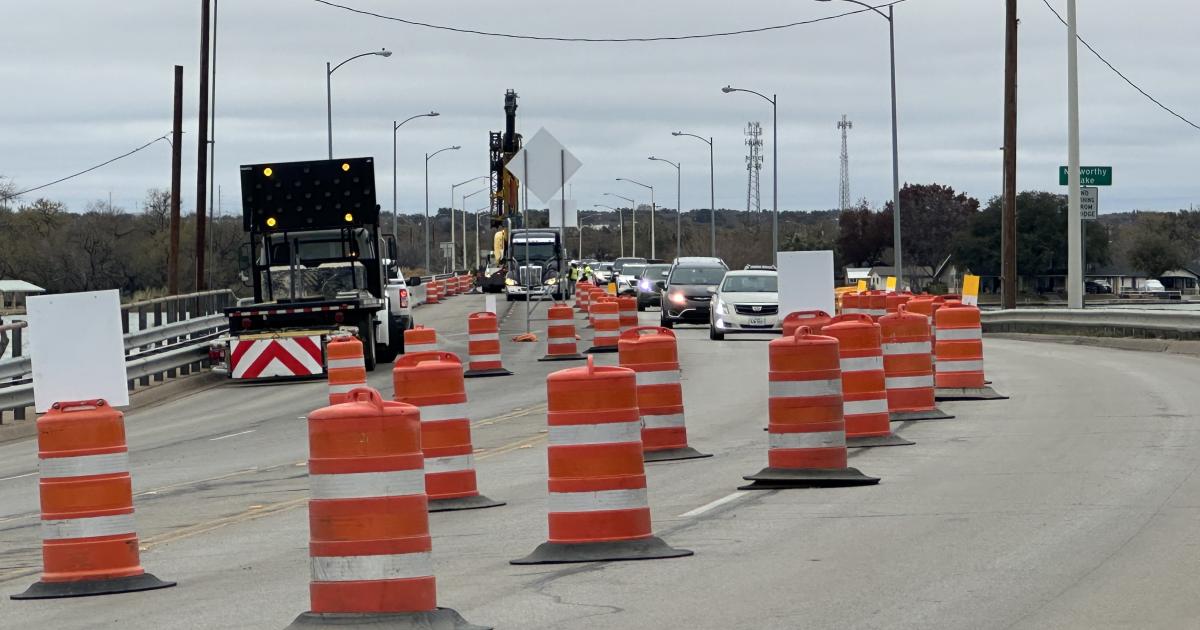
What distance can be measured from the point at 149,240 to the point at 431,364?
76116 mm

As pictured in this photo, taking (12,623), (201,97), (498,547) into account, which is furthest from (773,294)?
(12,623)

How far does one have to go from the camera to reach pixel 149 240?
281 feet

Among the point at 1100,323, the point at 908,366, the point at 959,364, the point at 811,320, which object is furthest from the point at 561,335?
the point at 811,320

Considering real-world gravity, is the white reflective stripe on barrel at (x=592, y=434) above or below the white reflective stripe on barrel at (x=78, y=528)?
above

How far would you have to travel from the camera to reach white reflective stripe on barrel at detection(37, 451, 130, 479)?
32.3 ft

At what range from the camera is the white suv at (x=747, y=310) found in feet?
117

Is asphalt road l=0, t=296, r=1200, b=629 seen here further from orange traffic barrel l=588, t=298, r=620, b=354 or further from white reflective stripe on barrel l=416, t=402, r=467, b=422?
orange traffic barrel l=588, t=298, r=620, b=354

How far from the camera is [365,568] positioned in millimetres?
7750

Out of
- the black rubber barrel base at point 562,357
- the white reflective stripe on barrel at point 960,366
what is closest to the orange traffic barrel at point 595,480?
the white reflective stripe on barrel at point 960,366

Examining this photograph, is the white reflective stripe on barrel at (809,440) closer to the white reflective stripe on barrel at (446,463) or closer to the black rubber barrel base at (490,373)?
the white reflective stripe on barrel at (446,463)

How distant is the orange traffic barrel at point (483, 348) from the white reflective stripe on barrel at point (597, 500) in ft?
58.7

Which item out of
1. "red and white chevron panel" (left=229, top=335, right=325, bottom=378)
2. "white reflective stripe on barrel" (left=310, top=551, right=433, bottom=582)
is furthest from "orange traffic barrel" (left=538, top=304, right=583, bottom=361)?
"white reflective stripe on barrel" (left=310, top=551, right=433, bottom=582)

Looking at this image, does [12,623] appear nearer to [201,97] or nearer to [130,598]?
[130,598]

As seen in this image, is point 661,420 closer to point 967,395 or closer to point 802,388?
point 802,388
